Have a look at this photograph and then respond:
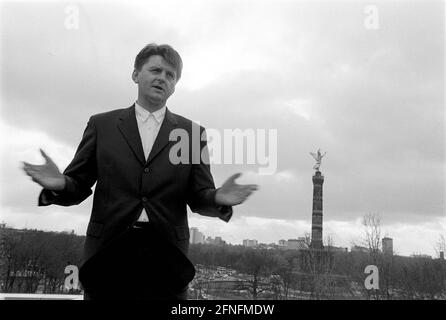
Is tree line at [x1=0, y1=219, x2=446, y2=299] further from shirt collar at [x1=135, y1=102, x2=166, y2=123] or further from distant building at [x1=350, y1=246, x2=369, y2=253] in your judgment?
shirt collar at [x1=135, y1=102, x2=166, y2=123]

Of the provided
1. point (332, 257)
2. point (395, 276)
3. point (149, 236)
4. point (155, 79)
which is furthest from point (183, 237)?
point (332, 257)

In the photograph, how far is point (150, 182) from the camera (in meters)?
1.78

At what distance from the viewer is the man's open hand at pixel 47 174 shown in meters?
1.60

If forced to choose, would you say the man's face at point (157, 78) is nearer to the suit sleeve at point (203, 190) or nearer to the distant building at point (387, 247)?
the suit sleeve at point (203, 190)

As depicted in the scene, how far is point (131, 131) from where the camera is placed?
1888mm

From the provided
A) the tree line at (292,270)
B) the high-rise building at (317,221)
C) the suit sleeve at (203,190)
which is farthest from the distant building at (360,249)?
the suit sleeve at (203,190)

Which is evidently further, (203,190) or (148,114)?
(148,114)

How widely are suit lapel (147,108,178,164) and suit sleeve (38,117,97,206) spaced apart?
0.83 ft

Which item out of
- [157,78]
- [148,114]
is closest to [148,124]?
[148,114]

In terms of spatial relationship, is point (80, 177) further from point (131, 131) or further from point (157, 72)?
point (157, 72)

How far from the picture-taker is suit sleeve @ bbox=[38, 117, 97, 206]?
168 centimetres

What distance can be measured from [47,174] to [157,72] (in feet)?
1.98
